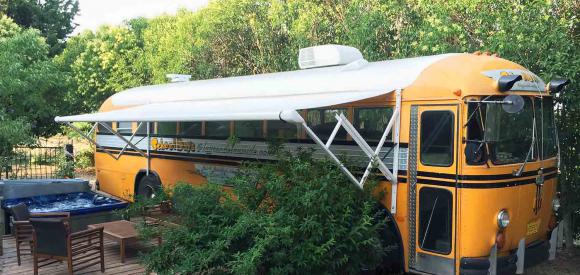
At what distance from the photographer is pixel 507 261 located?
5109 mm

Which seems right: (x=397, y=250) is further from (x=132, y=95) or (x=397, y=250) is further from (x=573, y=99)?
(x=132, y=95)

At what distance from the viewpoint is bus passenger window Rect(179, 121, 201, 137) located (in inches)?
324

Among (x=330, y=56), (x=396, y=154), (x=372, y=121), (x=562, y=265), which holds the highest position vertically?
(x=330, y=56)

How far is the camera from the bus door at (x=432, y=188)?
5.00m

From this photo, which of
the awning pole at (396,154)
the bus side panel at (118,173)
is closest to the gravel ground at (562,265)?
A: the awning pole at (396,154)

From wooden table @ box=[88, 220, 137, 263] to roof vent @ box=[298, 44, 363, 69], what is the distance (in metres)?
3.29

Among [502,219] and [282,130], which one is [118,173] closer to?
[282,130]

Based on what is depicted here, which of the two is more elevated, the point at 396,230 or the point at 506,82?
the point at 506,82

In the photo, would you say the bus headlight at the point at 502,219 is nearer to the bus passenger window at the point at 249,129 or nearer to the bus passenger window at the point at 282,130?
the bus passenger window at the point at 282,130

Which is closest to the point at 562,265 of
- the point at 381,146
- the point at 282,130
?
the point at 381,146

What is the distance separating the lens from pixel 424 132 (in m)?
5.21

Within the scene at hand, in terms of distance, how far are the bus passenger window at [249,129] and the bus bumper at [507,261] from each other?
3.21 metres

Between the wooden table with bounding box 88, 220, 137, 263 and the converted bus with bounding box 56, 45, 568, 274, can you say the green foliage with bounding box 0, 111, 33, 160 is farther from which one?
the converted bus with bounding box 56, 45, 568, 274

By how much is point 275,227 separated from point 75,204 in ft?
16.0
